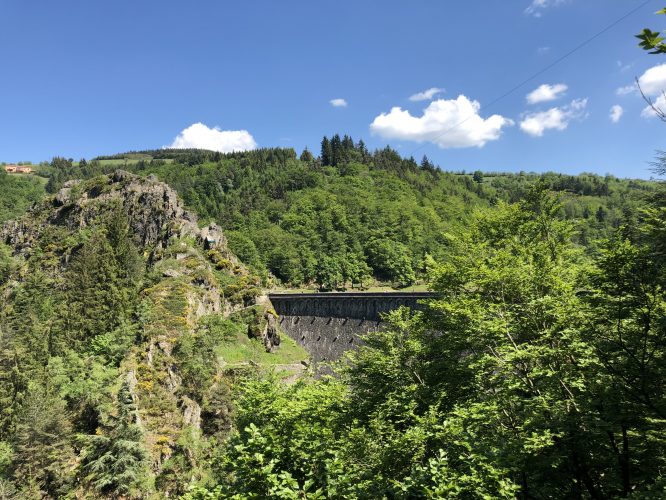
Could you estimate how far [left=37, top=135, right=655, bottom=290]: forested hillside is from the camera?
317 ft

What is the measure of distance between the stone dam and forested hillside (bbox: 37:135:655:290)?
14.7 meters

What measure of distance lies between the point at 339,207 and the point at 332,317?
2371 inches

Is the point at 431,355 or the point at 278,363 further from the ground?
the point at 431,355

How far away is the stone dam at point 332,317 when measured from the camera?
187ft

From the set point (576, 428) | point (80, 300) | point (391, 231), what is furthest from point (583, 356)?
point (391, 231)

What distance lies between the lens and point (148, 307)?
45531mm

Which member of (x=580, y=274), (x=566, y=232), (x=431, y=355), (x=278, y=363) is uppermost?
(x=566, y=232)

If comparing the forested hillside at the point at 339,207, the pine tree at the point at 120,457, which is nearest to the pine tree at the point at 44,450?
the pine tree at the point at 120,457

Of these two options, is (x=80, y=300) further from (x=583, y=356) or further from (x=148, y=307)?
(x=583, y=356)

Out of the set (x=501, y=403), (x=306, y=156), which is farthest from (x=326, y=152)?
(x=501, y=403)

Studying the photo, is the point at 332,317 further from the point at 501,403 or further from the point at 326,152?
the point at 326,152

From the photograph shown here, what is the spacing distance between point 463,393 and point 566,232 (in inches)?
556

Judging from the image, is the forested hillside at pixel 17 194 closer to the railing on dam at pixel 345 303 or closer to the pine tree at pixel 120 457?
the railing on dam at pixel 345 303

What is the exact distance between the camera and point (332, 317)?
208 feet
